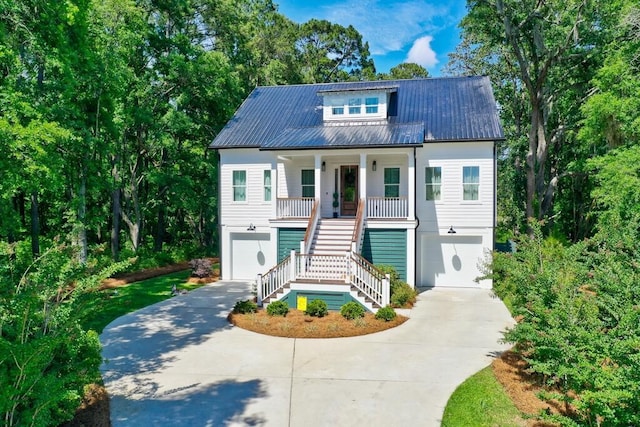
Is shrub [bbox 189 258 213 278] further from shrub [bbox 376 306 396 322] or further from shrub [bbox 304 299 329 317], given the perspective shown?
shrub [bbox 376 306 396 322]

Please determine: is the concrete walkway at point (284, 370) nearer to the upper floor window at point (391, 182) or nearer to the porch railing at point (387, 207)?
the porch railing at point (387, 207)

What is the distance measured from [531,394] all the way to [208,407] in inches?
222

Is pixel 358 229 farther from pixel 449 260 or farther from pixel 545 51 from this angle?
pixel 545 51

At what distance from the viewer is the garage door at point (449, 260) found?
1670cm

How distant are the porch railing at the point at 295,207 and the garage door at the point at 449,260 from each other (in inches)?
195

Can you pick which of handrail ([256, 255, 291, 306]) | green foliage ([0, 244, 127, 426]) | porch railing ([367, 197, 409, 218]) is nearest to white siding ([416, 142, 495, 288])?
porch railing ([367, 197, 409, 218])

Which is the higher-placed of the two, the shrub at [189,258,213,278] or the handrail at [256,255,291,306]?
the handrail at [256,255,291,306]

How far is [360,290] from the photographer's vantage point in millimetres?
12781

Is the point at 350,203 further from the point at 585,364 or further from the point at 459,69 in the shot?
the point at 459,69

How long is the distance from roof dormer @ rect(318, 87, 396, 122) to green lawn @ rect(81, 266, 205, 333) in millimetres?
9695

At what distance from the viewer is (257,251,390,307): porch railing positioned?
1284cm

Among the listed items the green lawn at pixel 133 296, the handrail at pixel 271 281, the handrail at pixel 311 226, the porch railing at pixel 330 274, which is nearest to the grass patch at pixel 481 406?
the porch railing at pixel 330 274

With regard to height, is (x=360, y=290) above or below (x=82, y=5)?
below

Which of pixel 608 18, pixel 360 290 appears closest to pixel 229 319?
pixel 360 290
